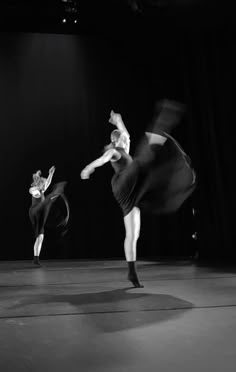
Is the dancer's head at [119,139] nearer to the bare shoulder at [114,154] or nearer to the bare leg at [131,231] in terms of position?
the bare shoulder at [114,154]

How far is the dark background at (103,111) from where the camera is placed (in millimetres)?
A: 6535

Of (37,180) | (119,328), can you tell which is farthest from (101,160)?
(37,180)

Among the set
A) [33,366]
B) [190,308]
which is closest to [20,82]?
[190,308]

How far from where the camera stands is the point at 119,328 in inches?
75.9

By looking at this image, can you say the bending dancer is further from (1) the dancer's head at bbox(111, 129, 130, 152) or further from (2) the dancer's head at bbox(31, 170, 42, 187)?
(1) the dancer's head at bbox(111, 129, 130, 152)

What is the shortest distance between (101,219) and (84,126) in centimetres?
164

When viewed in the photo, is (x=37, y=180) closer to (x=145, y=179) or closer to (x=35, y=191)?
(x=35, y=191)

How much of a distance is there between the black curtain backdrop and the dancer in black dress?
10.4 feet

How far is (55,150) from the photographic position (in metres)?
7.22

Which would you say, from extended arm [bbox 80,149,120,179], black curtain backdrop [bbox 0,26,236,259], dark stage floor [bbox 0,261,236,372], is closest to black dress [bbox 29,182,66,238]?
black curtain backdrop [bbox 0,26,236,259]

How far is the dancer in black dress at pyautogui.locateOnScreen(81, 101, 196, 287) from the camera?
3.27 meters

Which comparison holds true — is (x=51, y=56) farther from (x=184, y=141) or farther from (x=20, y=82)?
(x=184, y=141)

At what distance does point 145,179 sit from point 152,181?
0.12 m

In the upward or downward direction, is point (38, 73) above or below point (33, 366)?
Answer: above
